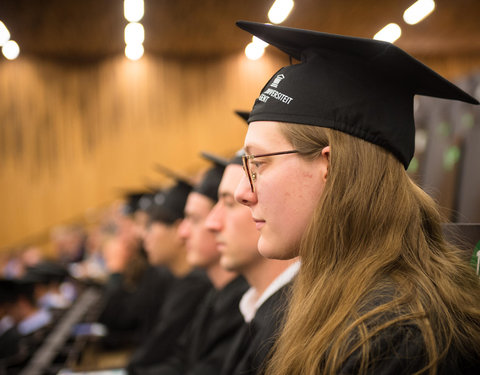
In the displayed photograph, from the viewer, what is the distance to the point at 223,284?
289cm

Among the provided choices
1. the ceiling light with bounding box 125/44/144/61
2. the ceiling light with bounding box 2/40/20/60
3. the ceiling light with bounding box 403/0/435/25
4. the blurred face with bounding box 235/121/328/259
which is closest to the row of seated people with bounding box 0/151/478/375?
the blurred face with bounding box 235/121/328/259

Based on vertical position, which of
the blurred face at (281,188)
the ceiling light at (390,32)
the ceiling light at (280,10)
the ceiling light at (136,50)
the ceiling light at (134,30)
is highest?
the ceiling light at (136,50)

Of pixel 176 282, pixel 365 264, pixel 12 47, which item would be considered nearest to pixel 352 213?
pixel 365 264

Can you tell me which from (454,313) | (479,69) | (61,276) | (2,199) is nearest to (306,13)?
(454,313)

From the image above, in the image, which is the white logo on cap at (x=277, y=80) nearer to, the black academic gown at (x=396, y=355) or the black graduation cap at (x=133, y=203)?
the black academic gown at (x=396, y=355)

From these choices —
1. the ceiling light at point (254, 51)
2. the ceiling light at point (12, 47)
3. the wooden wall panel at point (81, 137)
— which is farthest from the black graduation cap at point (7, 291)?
the wooden wall panel at point (81, 137)

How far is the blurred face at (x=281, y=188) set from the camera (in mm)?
1201

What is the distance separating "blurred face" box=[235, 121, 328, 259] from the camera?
1201 millimetres

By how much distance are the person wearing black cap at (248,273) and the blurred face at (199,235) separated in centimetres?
52

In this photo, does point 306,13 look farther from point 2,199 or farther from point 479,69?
point 2,199

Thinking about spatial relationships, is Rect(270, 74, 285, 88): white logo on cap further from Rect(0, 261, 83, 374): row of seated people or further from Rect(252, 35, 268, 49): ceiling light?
Rect(0, 261, 83, 374): row of seated people

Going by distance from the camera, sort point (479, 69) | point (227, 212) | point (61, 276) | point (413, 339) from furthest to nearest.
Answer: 1. point (61, 276)
2. point (479, 69)
3. point (227, 212)
4. point (413, 339)

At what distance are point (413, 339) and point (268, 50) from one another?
3.43ft

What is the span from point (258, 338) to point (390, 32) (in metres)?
1.09
